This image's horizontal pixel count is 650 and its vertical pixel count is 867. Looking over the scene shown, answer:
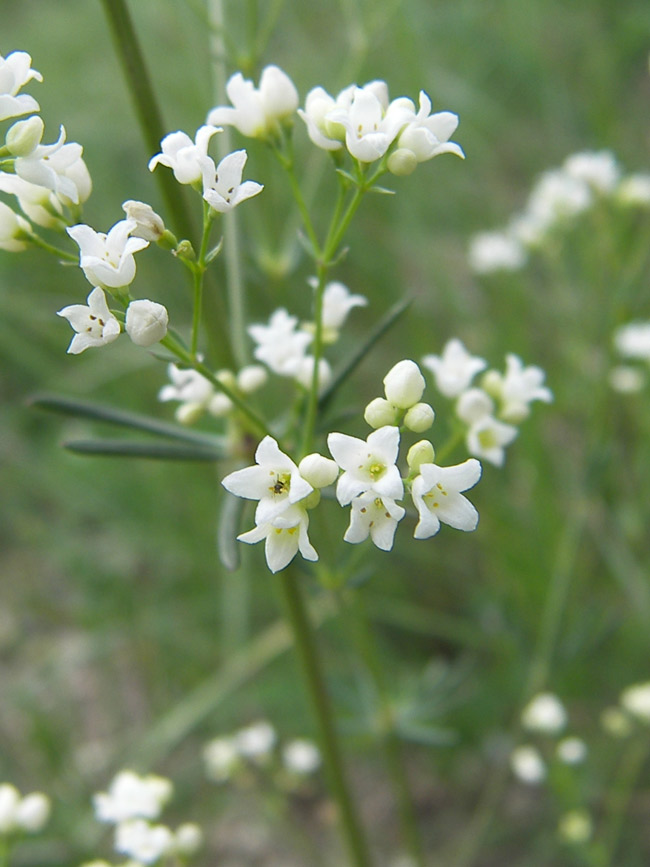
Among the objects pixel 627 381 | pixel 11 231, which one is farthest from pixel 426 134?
pixel 627 381

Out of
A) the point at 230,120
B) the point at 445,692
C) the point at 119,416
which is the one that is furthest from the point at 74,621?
the point at 230,120

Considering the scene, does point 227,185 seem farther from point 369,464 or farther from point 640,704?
point 640,704

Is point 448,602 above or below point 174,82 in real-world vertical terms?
below

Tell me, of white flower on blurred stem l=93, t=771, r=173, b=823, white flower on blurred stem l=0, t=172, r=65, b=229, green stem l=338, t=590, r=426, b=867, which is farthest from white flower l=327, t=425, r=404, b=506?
white flower on blurred stem l=93, t=771, r=173, b=823

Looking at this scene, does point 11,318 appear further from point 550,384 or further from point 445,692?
point 445,692

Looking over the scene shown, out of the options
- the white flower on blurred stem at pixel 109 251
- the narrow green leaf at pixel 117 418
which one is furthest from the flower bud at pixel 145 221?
the narrow green leaf at pixel 117 418

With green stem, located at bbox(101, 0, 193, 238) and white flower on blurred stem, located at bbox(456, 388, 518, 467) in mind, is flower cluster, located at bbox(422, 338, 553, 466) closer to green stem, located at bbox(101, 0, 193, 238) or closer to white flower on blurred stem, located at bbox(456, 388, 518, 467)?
white flower on blurred stem, located at bbox(456, 388, 518, 467)

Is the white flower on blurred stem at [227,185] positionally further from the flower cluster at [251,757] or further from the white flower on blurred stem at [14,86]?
the flower cluster at [251,757]
